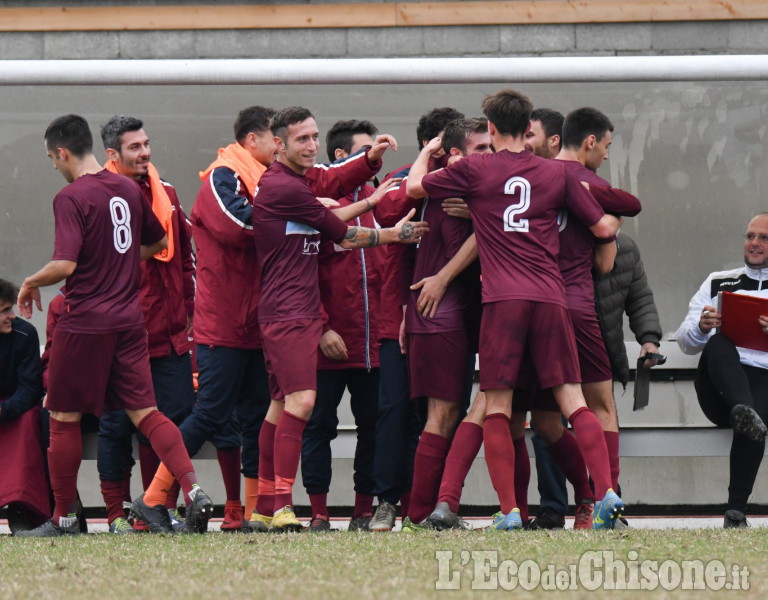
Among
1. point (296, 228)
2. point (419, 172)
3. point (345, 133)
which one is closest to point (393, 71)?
point (345, 133)

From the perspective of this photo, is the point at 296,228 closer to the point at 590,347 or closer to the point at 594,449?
the point at 590,347

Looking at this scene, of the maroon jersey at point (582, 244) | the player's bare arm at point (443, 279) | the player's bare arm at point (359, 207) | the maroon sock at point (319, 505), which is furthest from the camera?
the maroon sock at point (319, 505)

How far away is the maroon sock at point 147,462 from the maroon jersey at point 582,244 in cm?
220

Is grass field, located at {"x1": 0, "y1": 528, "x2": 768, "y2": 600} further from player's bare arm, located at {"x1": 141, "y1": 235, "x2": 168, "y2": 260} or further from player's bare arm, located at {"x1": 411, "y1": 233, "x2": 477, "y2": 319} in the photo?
player's bare arm, located at {"x1": 141, "y1": 235, "x2": 168, "y2": 260}

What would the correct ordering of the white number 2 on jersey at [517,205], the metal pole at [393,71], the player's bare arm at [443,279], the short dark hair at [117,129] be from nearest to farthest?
the white number 2 on jersey at [517,205] → the player's bare arm at [443,279] → the short dark hair at [117,129] → the metal pole at [393,71]

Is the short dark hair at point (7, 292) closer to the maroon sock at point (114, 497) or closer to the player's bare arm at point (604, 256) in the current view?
the maroon sock at point (114, 497)

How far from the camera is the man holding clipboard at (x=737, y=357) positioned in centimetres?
607

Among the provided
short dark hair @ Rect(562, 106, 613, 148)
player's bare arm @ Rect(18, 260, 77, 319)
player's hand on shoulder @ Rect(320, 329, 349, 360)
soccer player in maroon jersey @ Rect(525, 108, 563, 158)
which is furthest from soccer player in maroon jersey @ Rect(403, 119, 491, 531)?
player's bare arm @ Rect(18, 260, 77, 319)

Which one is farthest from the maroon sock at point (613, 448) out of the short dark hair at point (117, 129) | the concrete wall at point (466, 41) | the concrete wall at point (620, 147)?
the concrete wall at point (466, 41)

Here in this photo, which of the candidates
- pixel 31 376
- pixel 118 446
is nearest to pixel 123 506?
pixel 118 446

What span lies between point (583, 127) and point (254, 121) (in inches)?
61.9

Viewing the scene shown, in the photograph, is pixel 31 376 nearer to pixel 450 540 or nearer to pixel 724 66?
pixel 450 540

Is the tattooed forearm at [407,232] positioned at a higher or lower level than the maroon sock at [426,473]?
higher

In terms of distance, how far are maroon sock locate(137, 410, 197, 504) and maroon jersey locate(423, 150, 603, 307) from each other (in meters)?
1.46
